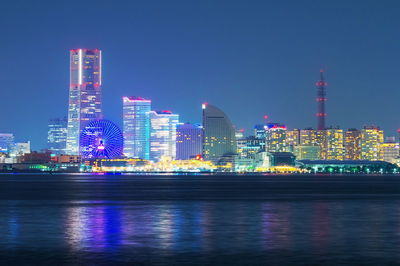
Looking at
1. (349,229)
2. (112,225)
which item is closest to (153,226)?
(112,225)

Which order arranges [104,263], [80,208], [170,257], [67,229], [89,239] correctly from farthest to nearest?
[80,208] → [67,229] → [89,239] → [170,257] → [104,263]

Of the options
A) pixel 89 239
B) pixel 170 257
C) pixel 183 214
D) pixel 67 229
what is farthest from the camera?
pixel 183 214

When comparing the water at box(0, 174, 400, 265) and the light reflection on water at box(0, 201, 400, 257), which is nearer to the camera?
the water at box(0, 174, 400, 265)

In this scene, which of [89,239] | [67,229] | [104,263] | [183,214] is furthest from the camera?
[183,214]

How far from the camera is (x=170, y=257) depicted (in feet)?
109

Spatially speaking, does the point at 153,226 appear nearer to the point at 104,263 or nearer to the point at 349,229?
the point at 349,229

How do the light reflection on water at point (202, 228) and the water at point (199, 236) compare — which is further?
the light reflection on water at point (202, 228)

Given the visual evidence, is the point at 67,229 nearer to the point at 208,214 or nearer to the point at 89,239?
the point at 89,239

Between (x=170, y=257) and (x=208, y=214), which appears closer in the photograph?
(x=170, y=257)

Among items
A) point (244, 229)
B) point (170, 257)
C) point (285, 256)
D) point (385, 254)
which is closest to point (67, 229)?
point (244, 229)

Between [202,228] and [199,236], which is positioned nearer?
[199,236]

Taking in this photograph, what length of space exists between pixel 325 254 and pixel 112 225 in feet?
59.7

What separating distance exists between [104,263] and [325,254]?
10488 millimetres

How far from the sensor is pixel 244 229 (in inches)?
1831
